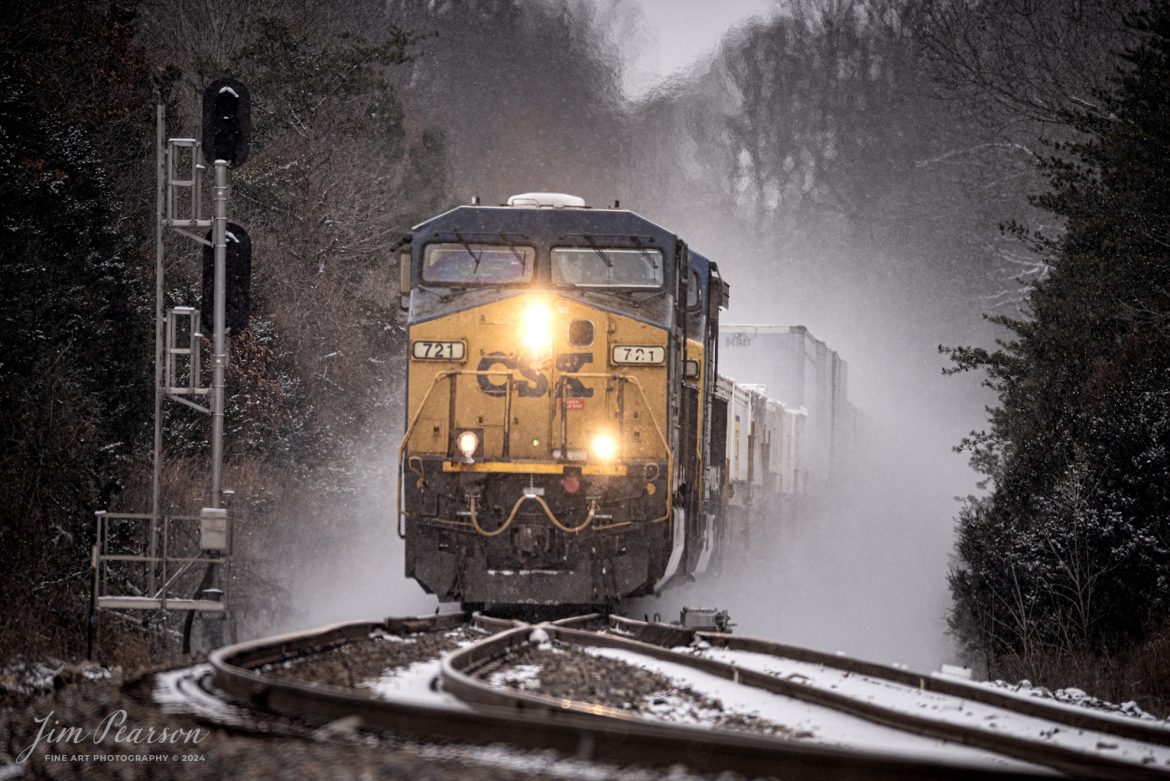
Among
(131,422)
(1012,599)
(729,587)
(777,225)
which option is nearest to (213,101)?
(131,422)

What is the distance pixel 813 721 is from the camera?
6684 millimetres

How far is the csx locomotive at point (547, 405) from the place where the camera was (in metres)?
11.3

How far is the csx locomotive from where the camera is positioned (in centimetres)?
1130

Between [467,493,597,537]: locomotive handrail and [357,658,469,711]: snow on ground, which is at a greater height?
[467,493,597,537]: locomotive handrail

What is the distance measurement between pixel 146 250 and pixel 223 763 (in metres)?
19.6

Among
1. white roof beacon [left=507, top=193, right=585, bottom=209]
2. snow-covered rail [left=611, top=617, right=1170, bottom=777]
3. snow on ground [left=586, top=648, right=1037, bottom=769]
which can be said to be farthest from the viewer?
white roof beacon [left=507, top=193, right=585, bottom=209]

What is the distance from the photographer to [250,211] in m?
28.7

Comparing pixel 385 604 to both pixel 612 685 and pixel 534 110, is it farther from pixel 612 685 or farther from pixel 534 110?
pixel 534 110

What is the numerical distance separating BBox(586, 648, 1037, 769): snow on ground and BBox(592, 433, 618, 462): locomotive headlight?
3195 mm

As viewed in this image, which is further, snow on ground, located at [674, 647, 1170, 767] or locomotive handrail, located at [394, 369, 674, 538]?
locomotive handrail, located at [394, 369, 674, 538]

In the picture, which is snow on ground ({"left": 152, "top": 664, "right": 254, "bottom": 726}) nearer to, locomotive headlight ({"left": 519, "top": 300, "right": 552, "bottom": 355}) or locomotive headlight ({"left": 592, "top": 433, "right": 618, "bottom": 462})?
locomotive headlight ({"left": 592, "top": 433, "right": 618, "bottom": 462})

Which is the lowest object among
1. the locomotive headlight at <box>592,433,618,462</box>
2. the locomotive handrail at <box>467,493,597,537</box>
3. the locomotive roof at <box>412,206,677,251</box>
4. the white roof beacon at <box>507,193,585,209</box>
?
the locomotive handrail at <box>467,493,597,537</box>

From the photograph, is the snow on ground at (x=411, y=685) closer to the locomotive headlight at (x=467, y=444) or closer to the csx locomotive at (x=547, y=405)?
the csx locomotive at (x=547, y=405)
